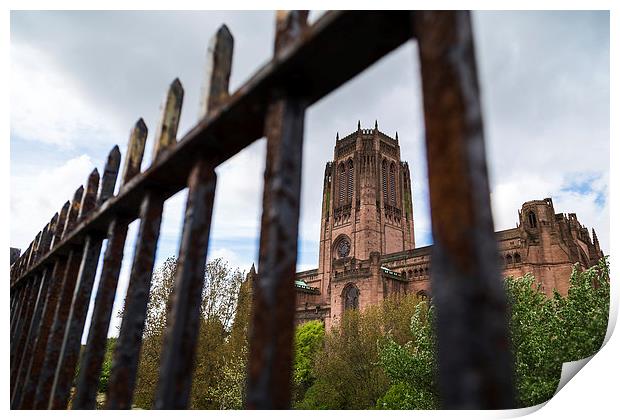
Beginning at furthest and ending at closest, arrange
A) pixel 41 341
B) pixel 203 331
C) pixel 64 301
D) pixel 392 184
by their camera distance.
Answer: pixel 392 184, pixel 203 331, pixel 41 341, pixel 64 301

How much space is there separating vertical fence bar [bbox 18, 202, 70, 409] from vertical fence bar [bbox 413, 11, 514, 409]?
83.6 inches

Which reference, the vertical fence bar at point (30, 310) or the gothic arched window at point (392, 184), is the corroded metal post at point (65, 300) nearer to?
the vertical fence bar at point (30, 310)

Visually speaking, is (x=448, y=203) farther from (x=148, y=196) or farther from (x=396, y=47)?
(x=148, y=196)

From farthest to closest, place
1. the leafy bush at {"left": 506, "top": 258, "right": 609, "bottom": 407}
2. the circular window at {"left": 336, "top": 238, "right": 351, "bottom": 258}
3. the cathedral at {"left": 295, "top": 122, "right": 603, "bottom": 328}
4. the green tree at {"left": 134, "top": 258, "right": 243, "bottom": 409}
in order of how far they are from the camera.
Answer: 1. the circular window at {"left": 336, "top": 238, "right": 351, "bottom": 258}
2. the cathedral at {"left": 295, "top": 122, "right": 603, "bottom": 328}
3. the green tree at {"left": 134, "top": 258, "right": 243, "bottom": 409}
4. the leafy bush at {"left": 506, "top": 258, "right": 609, "bottom": 407}

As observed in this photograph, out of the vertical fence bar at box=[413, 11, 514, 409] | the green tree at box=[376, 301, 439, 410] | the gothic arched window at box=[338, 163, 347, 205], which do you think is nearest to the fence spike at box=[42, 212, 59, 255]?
the vertical fence bar at box=[413, 11, 514, 409]

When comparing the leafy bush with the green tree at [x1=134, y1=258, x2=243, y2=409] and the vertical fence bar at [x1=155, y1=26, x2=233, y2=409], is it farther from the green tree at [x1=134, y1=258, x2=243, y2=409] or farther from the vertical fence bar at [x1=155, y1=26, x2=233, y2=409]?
the vertical fence bar at [x1=155, y1=26, x2=233, y2=409]

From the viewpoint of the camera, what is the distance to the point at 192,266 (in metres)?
1.18

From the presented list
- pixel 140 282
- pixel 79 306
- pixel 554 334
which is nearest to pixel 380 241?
pixel 554 334

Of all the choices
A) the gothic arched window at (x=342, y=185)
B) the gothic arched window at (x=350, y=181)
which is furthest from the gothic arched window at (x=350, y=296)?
the gothic arched window at (x=342, y=185)

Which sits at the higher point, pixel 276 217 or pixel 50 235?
pixel 50 235

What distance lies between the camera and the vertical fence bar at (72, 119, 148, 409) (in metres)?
1.45

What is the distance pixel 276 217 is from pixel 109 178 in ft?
4.48

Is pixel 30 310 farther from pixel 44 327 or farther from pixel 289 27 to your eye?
pixel 289 27

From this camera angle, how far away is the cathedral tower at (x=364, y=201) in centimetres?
4703
